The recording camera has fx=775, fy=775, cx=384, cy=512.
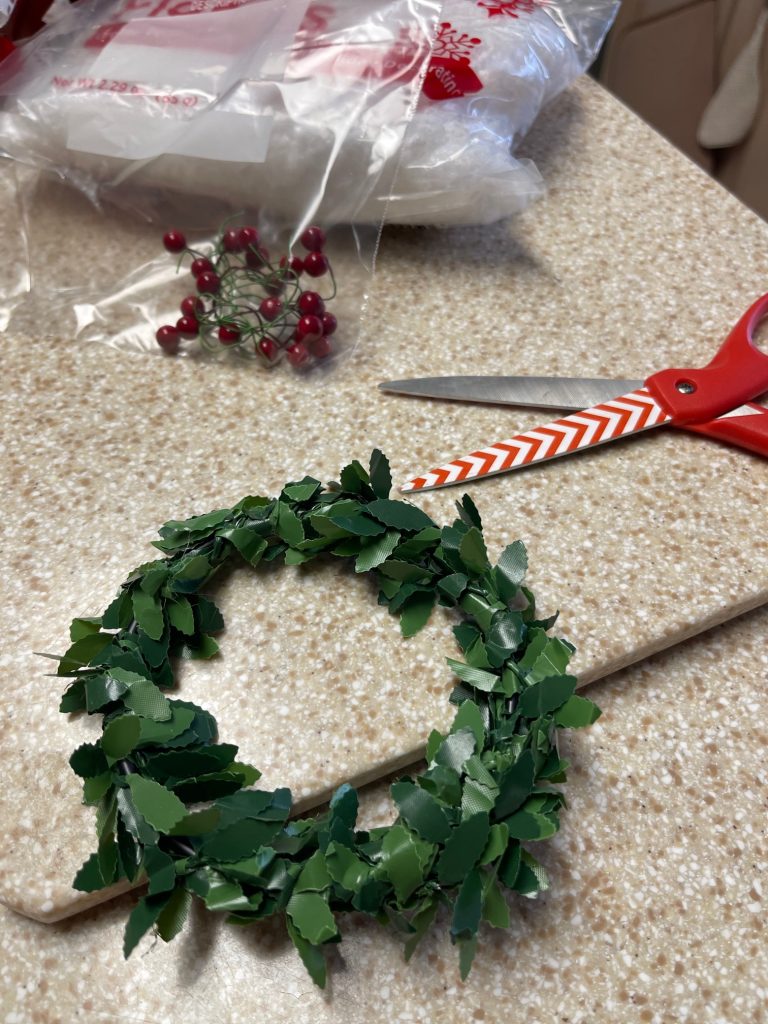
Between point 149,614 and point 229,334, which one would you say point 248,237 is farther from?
point 149,614

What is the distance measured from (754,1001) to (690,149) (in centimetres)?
110

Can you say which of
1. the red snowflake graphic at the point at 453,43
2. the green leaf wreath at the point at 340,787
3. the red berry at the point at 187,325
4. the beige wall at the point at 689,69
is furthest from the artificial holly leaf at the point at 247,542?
the beige wall at the point at 689,69

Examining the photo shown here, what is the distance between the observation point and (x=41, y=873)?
361 mm

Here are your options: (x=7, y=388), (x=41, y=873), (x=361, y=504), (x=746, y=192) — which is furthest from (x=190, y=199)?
(x=746, y=192)

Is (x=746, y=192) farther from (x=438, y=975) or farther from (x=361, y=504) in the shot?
(x=438, y=975)

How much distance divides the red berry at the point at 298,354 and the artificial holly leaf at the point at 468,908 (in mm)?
359

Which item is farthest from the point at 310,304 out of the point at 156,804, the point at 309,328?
the point at 156,804

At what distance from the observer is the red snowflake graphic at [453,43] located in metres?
0.62

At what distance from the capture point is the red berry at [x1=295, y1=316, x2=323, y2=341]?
0.55 m

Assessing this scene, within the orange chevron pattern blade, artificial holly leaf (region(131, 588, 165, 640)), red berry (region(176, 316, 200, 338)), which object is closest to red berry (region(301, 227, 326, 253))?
red berry (region(176, 316, 200, 338))

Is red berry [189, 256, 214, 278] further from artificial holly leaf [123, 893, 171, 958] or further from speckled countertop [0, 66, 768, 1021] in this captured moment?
artificial holly leaf [123, 893, 171, 958]

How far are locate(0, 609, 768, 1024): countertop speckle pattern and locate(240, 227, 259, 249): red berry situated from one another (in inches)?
16.4

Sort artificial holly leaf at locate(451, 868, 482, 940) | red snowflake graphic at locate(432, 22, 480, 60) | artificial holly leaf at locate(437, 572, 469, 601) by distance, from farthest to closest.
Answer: red snowflake graphic at locate(432, 22, 480, 60) < artificial holly leaf at locate(437, 572, 469, 601) < artificial holly leaf at locate(451, 868, 482, 940)

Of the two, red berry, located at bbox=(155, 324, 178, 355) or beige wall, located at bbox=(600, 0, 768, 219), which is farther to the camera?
beige wall, located at bbox=(600, 0, 768, 219)
